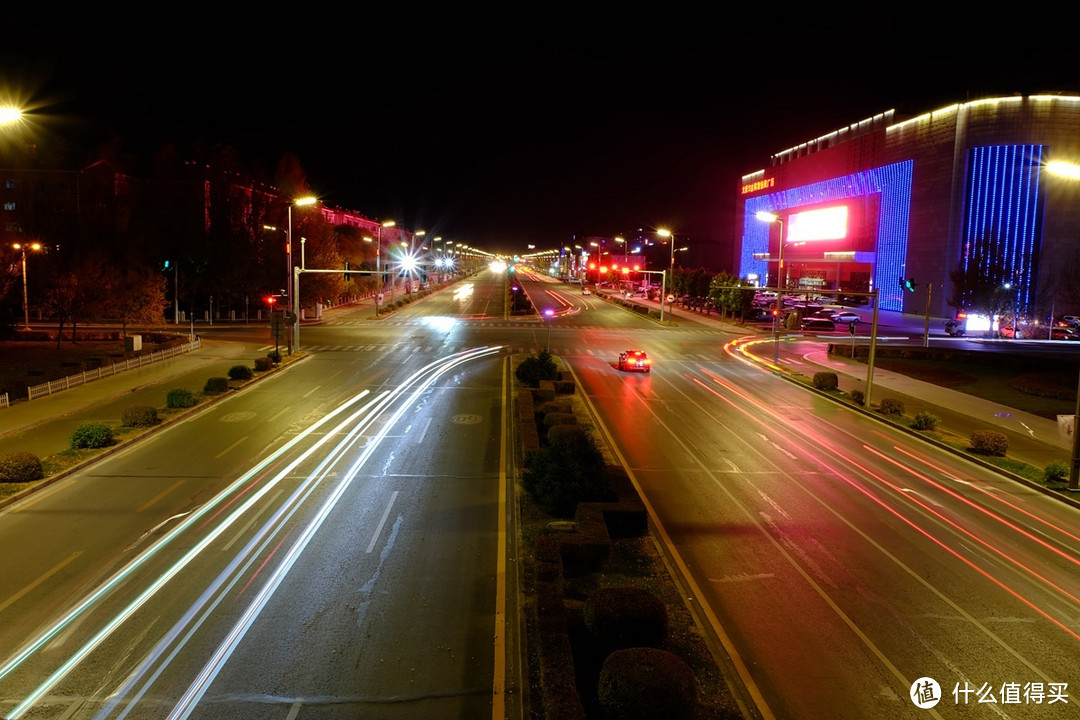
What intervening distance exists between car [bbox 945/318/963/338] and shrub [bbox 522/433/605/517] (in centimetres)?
6551

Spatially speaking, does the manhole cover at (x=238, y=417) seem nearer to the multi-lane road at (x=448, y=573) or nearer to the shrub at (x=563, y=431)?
the multi-lane road at (x=448, y=573)

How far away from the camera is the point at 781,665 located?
10.3 metres

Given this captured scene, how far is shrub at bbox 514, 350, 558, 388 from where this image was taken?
32719 millimetres

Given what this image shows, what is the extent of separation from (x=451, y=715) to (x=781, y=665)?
4.74 meters

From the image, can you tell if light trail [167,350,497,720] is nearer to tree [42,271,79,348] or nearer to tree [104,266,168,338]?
tree [42,271,79,348]

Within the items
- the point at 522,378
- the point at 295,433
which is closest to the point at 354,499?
the point at 295,433

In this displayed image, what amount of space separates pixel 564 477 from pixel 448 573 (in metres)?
3.80

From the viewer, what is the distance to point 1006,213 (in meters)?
76.0

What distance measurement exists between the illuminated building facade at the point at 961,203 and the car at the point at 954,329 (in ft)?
13.2

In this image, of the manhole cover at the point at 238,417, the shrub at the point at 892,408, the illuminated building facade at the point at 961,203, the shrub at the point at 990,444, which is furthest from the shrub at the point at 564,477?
the illuminated building facade at the point at 961,203

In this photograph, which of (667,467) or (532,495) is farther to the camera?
(667,467)

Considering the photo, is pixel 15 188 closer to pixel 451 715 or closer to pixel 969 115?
pixel 451 715

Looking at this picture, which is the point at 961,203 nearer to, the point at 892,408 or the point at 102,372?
the point at 892,408

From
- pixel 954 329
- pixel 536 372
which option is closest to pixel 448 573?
pixel 536 372
